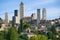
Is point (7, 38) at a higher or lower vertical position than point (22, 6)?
lower

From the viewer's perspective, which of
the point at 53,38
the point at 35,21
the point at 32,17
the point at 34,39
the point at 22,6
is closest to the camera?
the point at 34,39

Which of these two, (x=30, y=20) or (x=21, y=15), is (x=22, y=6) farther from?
(x=30, y=20)

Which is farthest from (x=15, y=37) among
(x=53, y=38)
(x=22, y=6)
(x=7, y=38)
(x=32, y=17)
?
(x=22, y=6)

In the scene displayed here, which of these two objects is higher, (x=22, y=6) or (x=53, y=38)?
(x=22, y=6)

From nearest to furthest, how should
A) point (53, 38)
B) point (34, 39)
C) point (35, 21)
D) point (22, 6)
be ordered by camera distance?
point (34, 39) < point (53, 38) < point (35, 21) < point (22, 6)

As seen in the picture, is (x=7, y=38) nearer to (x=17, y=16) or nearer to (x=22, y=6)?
(x=17, y=16)

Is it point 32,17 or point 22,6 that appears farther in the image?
point 22,6

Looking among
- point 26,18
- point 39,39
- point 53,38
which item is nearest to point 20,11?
point 26,18

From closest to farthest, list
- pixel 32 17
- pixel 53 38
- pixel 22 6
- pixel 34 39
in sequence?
pixel 34 39, pixel 53 38, pixel 32 17, pixel 22 6

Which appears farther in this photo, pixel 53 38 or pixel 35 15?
pixel 35 15
